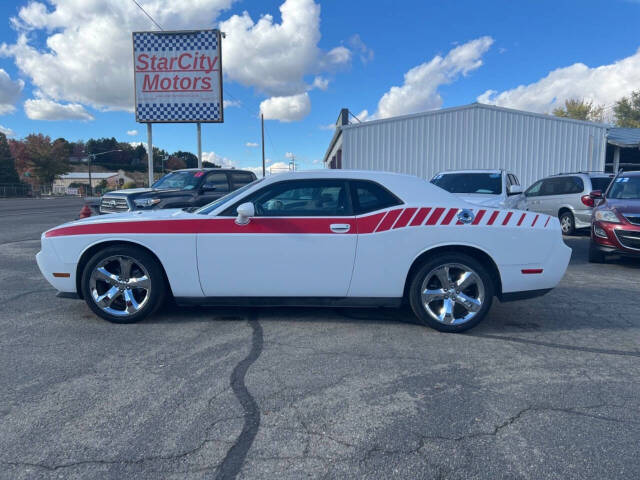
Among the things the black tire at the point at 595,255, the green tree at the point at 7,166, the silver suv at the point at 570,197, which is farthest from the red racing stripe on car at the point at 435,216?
the green tree at the point at 7,166

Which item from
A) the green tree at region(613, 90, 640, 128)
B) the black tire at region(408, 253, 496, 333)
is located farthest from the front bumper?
the green tree at region(613, 90, 640, 128)

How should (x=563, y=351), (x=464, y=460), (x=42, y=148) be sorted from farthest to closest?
(x=42, y=148) → (x=563, y=351) → (x=464, y=460)

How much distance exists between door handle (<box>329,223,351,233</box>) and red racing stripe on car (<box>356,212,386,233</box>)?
0.33 feet

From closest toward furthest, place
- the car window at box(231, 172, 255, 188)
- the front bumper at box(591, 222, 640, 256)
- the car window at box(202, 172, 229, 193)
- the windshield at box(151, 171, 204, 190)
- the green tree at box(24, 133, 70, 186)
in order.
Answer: the front bumper at box(591, 222, 640, 256), the windshield at box(151, 171, 204, 190), the car window at box(202, 172, 229, 193), the car window at box(231, 172, 255, 188), the green tree at box(24, 133, 70, 186)

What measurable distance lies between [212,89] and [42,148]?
5707 centimetres

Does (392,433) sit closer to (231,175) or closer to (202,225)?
(202,225)

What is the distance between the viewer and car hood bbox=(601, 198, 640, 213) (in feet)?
23.8

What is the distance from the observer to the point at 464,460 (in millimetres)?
2287

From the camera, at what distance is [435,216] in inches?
162

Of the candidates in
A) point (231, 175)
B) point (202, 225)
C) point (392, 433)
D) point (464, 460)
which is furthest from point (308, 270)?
point (231, 175)

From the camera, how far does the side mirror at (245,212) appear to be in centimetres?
401

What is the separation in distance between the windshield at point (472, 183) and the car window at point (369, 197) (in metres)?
5.45

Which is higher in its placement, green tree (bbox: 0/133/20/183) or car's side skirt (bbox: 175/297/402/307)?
green tree (bbox: 0/133/20/183)

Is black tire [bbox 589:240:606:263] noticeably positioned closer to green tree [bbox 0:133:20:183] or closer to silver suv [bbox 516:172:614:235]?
silver suv [bbox 516:172:614:235]
